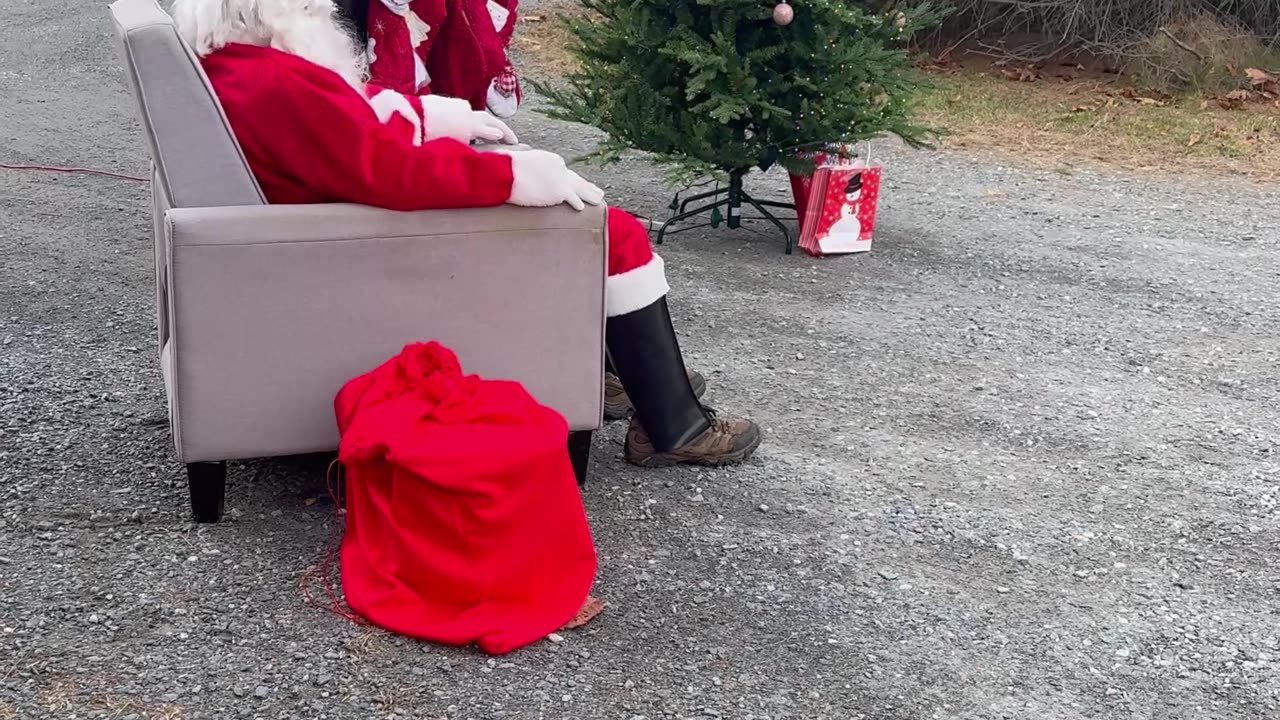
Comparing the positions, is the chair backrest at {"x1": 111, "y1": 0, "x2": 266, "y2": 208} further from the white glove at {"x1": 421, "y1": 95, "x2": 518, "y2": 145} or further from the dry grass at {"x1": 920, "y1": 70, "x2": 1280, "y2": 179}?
the dry grass at {"x1": 920, "y1": 70, "x2": 1280, "y2": 179}

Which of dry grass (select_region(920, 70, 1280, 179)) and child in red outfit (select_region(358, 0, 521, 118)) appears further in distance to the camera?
dry grass (select_region(920, 70, 1280, 179))

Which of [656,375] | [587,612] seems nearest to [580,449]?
[656,375]

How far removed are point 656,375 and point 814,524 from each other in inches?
21.8

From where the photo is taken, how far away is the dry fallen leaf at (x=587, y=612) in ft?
9.30

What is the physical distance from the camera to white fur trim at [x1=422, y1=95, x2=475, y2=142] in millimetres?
3355

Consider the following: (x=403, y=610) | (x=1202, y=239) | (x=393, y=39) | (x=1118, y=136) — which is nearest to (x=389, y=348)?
(x=403, y=610)

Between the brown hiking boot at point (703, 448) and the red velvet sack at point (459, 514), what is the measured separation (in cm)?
71

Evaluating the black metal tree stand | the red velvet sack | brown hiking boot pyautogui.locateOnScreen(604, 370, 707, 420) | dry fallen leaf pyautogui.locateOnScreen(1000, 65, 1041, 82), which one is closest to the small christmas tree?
the black metal tree stand

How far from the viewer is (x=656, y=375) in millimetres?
3438

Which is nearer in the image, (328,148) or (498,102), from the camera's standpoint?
(328,148)

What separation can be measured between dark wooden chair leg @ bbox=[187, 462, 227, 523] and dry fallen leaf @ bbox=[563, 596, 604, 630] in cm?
93

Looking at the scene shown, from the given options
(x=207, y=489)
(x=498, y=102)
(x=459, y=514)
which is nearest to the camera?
(x=459, y=514)

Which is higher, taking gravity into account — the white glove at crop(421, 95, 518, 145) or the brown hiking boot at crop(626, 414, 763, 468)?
the white glove at crop(421, 95, 518, 145)

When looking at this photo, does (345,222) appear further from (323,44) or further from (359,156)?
(323,44)
